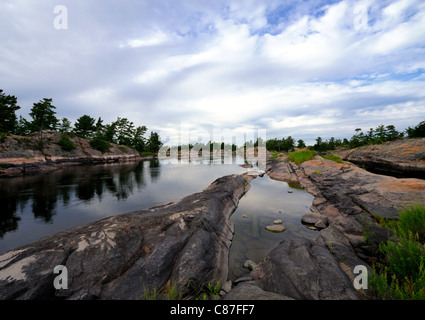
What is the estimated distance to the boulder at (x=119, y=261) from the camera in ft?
14.5

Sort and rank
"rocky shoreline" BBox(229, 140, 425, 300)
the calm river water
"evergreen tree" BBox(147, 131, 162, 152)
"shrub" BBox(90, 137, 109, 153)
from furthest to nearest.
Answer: "evergreen tree" BBox(147, 131, 162, 152) < "shrub" BBox(90, 137, 109, 153) < the calm river water < "rocky shoreline" BBox(229, 140, 425, 300)

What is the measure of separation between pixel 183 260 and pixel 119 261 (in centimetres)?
218

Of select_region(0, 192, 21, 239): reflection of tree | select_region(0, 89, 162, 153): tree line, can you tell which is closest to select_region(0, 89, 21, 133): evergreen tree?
select_region(0, 89, 162, 153): tree line

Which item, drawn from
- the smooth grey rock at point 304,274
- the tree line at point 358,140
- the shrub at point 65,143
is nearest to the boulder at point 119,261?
the smooth grey rock at point 304,274

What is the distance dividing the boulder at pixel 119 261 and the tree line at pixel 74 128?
6113 cm

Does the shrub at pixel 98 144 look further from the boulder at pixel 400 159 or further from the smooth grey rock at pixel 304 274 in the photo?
the boulder at pixel 400 159

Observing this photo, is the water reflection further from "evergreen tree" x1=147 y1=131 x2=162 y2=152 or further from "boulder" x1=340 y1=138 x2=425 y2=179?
"evergreen tree" x1=147 y1=131 x2=162 y2=152

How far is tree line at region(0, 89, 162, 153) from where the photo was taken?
154ft

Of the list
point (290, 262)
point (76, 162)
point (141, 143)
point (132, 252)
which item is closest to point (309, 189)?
point (290, 262)

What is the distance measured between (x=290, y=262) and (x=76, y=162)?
66.1m

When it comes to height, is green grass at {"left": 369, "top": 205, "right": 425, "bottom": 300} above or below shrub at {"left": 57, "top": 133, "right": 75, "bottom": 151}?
below

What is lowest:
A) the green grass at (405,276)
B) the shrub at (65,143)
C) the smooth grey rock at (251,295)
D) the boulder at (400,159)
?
the smooth grey rock at (251,295)
